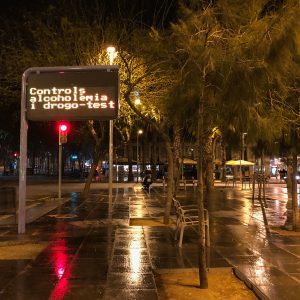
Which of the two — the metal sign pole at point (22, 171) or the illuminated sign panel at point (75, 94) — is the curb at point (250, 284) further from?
the metal sign pole at point (22, 171)

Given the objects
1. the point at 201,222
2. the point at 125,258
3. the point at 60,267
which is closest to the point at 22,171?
the point at 125,258

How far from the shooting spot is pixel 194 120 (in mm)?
8523

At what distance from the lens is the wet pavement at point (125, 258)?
24.7ft

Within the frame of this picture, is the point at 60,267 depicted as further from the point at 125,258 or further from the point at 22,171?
the point at 22,171

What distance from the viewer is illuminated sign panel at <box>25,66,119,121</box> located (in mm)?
12039

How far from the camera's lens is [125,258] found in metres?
9.87

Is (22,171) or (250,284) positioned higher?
(22,171)

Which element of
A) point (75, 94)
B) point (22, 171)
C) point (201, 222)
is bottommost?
point (201, 222)

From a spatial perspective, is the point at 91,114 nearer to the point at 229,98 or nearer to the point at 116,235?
the point at 116,235

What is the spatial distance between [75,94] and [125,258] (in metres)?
4.21

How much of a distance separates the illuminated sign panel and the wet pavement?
9.51ft

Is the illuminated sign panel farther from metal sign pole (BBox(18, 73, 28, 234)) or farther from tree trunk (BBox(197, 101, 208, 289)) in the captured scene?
tree trunk (BBox(197, 101, 208, 289))

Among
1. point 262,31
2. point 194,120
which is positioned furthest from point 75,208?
point 262,31

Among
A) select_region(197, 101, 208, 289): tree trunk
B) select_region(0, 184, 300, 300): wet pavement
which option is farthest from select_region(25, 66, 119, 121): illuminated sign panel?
select_region(197, 101, 208, 289): tree trunk
